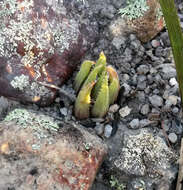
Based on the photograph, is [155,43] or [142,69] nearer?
[142,69]

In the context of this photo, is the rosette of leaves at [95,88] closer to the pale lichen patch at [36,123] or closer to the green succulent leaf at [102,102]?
the green succulent leaf at [102,102]

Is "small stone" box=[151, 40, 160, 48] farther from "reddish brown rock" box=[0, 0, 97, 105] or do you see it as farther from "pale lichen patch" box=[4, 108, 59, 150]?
"pale lichen patch" box=[4, 108, 59, 150]

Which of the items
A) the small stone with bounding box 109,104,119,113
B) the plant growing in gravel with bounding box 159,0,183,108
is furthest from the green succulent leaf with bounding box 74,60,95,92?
the plant growing in gravel with bounding box 159,0,183,108

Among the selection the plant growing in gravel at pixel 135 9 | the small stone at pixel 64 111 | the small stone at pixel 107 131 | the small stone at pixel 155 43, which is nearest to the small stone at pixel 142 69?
the small stone at pixel 155 43

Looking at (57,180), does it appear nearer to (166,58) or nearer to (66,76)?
(66,76)

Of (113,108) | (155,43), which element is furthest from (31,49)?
(155,43)

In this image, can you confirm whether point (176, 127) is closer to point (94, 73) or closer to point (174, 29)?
point (94, 73)

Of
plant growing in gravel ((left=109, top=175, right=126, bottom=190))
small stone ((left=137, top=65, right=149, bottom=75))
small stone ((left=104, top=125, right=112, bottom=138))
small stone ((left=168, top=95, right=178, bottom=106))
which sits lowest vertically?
plant growing in gravel ((left=109, top=175, right=126, bottom=190))

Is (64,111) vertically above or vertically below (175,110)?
above
